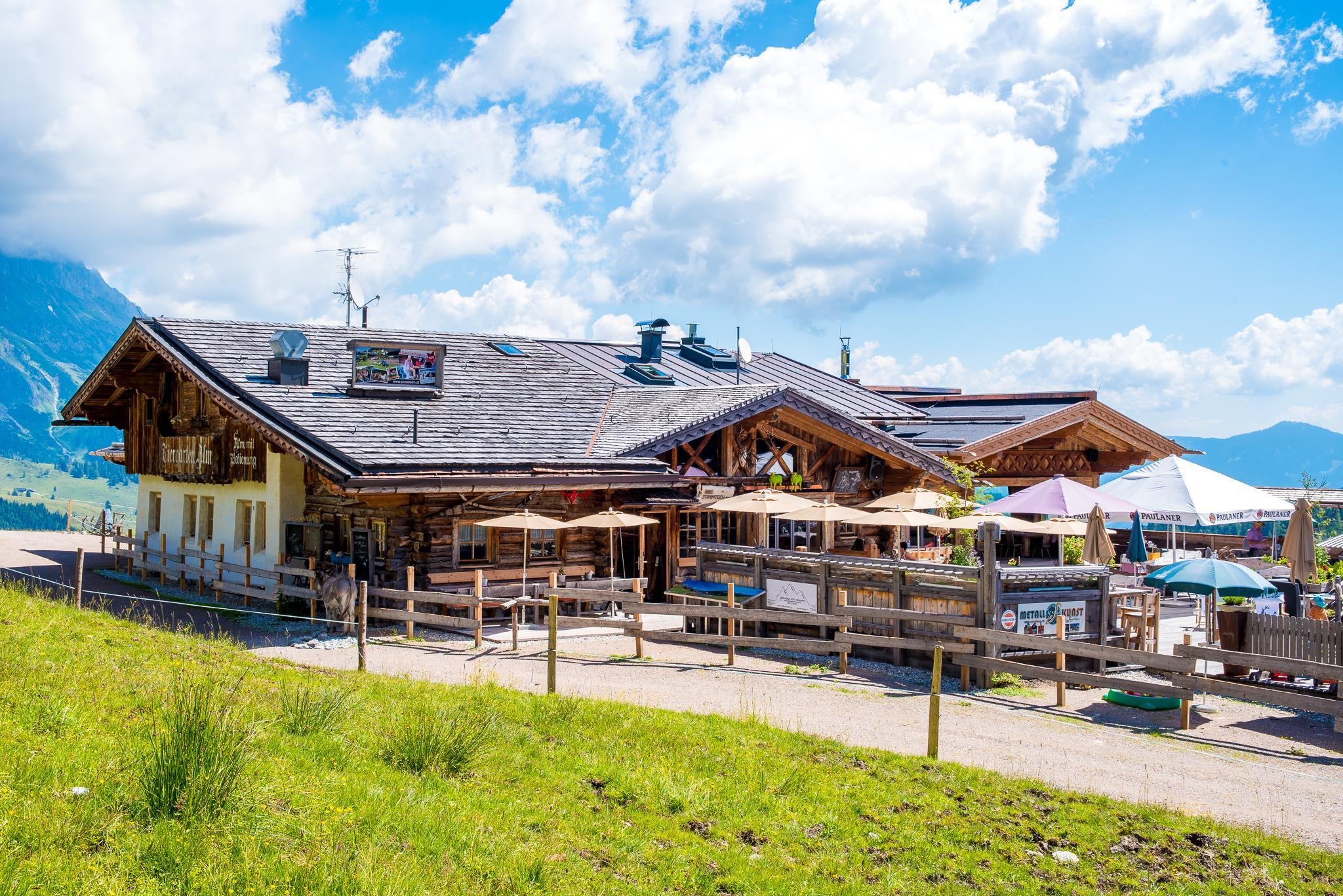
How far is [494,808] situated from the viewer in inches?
311

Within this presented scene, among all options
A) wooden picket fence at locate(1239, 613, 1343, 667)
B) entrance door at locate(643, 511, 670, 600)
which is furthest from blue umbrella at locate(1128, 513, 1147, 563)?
entrance door at locate(643, 511, 670, 600)

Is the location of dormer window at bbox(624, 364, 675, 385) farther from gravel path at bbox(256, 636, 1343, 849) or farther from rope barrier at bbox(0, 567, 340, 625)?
gravel path at bbox(256, 636, 1343, 849)

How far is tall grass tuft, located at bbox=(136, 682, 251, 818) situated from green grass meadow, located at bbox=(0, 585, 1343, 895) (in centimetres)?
2

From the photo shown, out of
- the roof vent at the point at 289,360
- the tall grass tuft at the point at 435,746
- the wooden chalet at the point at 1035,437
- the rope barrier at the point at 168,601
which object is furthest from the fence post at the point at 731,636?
the wooden chalet at the point at 1035,437

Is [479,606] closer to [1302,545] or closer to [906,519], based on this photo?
[906,519]

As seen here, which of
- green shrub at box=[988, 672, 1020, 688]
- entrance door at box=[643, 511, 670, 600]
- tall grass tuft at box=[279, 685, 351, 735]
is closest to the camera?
tall grass tuft at box=[279, 685, 351, 735]

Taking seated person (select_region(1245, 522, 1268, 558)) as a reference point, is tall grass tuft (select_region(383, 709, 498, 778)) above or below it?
below

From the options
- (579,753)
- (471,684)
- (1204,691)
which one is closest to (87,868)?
(579,753)

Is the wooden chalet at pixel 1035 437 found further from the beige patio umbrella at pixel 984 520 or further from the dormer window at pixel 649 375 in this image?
the beige patio umbrella at pixel 984 520

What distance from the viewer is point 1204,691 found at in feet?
43.2

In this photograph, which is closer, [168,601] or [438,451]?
[438,451]

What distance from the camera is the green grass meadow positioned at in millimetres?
6316

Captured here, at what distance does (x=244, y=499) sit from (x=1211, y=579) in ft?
62.9

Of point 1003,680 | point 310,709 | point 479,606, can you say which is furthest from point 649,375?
point 310,709
